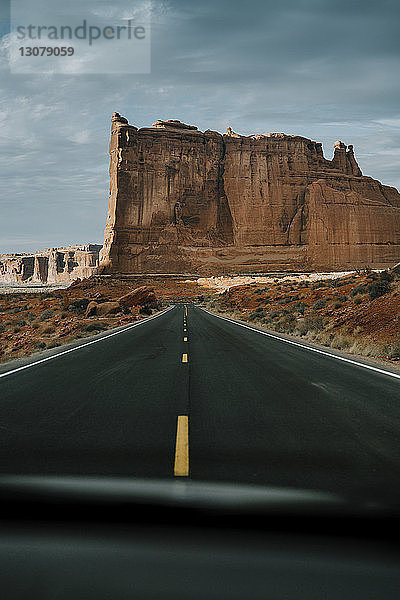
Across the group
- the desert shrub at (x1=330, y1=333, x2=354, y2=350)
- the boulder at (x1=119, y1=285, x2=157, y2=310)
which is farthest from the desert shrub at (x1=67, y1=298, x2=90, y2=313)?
the desert shrub at (x1=330, y1=333, x2=354, y2=350)

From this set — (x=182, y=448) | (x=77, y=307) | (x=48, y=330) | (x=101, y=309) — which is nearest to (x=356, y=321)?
(x=182, y=448)

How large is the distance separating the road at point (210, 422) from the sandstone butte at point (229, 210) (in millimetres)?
109816

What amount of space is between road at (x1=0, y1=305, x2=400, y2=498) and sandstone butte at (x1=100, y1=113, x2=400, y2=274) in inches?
4323

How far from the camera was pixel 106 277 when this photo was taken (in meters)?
115

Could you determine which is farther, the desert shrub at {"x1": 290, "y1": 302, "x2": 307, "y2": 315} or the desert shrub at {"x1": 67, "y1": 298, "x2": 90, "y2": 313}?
the desert shrub at {"x1": 67, "y1": 298, "x2": 90, "y2": 313}

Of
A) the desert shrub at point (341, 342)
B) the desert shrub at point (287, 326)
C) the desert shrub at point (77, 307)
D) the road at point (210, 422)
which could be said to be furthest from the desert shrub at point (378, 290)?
the desert shrub at point (77, 307)

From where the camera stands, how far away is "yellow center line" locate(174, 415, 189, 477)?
4.46m

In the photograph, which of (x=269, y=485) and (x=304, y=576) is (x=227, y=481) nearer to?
(x=269, y=485)

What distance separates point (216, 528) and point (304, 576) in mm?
730

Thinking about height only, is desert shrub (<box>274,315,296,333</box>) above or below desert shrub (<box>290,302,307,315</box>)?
below

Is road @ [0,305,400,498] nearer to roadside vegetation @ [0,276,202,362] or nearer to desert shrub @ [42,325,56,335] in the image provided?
roadside vegetation @ [0,276,202,362]

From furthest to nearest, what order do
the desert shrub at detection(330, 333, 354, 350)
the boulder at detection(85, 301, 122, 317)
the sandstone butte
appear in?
the sandstone butte
the boulder at detection(85, 301, 122, 317)
the desert shrub at detection(330, 333, 354, 350)

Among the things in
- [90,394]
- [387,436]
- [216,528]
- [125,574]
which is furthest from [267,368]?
[125,574]

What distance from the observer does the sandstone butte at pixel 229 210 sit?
405 feet
